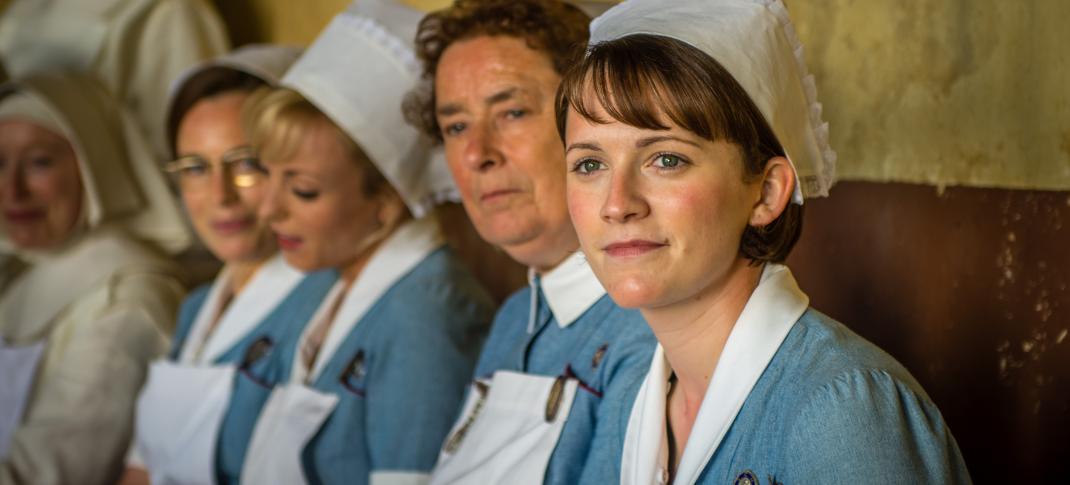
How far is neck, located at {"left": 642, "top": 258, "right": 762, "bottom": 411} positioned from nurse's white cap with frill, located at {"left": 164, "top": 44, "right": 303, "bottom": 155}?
5.82ft

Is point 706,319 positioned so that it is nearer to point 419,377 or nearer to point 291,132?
point 419,377

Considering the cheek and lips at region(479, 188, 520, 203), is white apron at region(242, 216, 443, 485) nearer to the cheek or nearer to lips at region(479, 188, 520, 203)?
lips at region(479, 188, 520, 203)

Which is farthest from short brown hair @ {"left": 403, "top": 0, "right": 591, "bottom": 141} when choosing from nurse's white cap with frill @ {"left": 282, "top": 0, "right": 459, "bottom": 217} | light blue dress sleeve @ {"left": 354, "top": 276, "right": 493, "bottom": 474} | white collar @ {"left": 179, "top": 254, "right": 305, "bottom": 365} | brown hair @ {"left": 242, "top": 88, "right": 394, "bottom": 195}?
white collar @ {"left": 179, "top": 254, "right": 305, "bottom": 365}

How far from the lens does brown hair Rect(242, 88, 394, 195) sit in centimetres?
249

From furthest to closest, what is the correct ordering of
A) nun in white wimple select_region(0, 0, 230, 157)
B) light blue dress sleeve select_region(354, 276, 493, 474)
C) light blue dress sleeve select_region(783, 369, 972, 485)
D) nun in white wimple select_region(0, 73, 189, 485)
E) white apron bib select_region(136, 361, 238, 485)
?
nun in white wimple select_region(0, 0, 230, 157)
nun in white wimple select_region(0, 73, 189, 485)
white apron bib select_region(136, 361, 238, 485)
light blue dress sleeve select_region(354, 276, 493, 474)
light blue dress sleeve select_region(783, 369, 972, 485)

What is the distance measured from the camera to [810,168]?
136 cm

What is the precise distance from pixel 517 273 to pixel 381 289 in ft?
2.50

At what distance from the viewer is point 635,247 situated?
52.1 inches

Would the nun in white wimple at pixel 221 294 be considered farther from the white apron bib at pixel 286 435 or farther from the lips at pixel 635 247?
the lips at pixel 635 247

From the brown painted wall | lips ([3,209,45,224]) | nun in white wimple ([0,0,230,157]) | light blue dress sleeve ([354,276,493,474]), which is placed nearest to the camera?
the brown painted wall

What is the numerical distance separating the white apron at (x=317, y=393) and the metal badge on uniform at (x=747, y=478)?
1265 millimetres

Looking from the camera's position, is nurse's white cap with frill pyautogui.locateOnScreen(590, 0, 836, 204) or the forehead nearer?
nurse's white cap with frill pyautogui.locateOnScreen(590, 0, 836, 204)

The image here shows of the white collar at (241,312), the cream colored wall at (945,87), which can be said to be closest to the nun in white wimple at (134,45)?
the white collar at (241,312)

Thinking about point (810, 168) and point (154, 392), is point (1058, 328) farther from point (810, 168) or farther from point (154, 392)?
point (154, 392)
